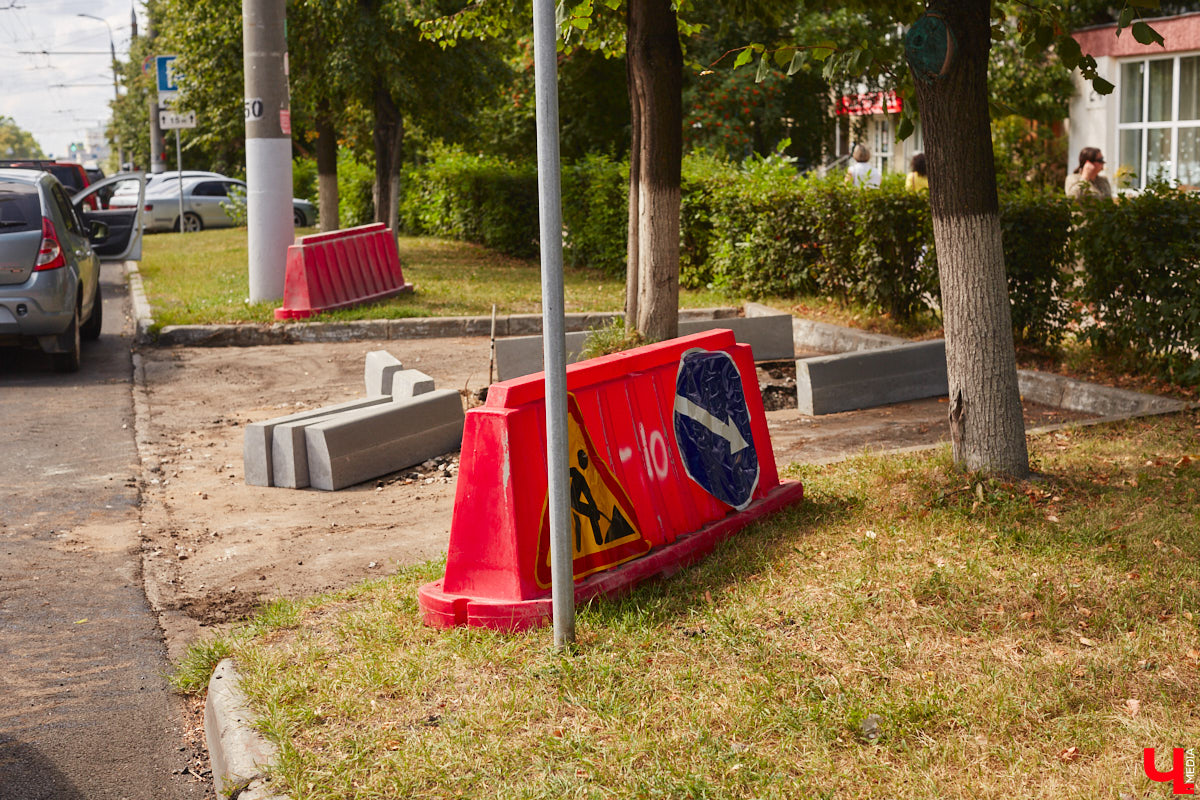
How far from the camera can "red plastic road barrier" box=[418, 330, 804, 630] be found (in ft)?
15.1

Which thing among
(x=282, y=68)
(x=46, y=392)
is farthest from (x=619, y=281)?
(x=46, y=392)

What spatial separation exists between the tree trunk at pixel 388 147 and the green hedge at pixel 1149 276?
1202cm

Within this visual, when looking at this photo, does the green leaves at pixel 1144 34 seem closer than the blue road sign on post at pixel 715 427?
No

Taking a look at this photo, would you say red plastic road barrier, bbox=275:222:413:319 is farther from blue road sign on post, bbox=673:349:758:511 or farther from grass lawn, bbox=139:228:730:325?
blue road sign on post, bbox=673:349:758:511

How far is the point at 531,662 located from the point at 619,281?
14087 millimetres

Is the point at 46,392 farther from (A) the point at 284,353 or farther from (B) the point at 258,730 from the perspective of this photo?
(B) the point at 258,730

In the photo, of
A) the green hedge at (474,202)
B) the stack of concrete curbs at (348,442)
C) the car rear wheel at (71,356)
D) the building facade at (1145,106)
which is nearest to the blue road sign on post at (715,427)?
the stack of concrete curbs at (348,442)

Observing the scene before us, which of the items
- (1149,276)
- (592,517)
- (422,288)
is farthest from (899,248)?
(422,288)

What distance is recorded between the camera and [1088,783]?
3.37m

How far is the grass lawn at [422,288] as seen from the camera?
13.9 meters

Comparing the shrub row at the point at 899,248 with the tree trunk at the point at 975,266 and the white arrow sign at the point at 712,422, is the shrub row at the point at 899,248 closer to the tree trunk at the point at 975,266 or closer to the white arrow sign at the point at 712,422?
the tree trunk at the point at 975,266

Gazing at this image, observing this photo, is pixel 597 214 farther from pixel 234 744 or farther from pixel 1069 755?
pixel 1069 755

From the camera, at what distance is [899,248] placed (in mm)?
11180

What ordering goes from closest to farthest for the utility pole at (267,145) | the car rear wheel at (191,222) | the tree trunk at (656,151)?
the tree trunk at (656,151) < the utility pole at (267,145) < the car rear wheel at (191,222)
